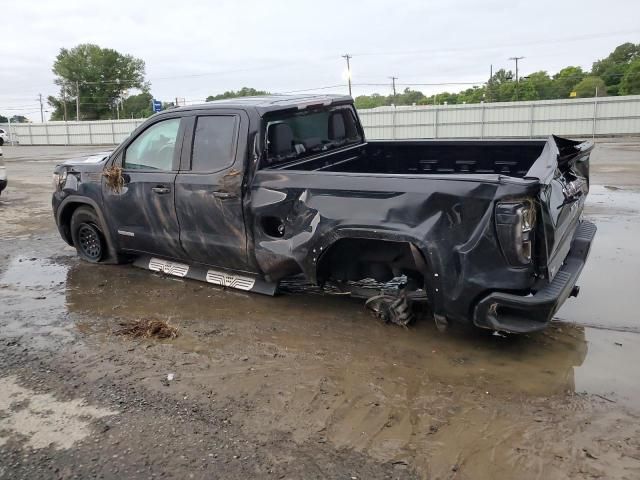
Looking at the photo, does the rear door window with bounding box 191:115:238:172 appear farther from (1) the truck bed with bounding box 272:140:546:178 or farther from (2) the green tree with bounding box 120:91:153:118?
(2) the green tree with bounding box 120:91:153:118

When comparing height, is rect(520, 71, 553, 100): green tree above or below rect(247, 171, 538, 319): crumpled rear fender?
above

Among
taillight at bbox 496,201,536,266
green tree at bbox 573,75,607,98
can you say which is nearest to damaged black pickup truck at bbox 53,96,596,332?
taillight at bbox 496,201,536,266

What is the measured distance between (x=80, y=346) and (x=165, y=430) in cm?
156

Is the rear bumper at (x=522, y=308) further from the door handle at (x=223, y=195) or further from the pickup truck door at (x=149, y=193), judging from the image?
the pickup truck door at (x=149, y=193)

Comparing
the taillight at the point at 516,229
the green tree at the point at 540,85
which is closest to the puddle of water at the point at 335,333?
the taillight at the point at 516,229

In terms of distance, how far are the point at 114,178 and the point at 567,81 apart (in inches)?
3439

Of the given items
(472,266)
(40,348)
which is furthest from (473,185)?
(40,348)

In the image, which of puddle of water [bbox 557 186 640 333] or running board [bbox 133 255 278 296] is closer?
puddle of water [bbox 557 186 640 333]

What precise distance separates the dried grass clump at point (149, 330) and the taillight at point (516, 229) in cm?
262

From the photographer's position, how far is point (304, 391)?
11.5 feet

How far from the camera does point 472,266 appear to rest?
3.56 m

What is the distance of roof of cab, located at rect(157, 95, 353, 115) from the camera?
4.82 meters

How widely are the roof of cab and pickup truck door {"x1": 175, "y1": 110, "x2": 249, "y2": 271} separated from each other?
0.41 feet

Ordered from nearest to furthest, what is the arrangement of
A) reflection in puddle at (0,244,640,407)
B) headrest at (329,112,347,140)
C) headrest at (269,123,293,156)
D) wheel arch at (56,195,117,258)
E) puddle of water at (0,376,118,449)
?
puddle of water at (0,376,118,449)
reflection in puddle at (0,244,640,407)
headrest at (269,123,293,156)
headrest at (329,112,347,140)
wheel arch at (56,195,117,258)
